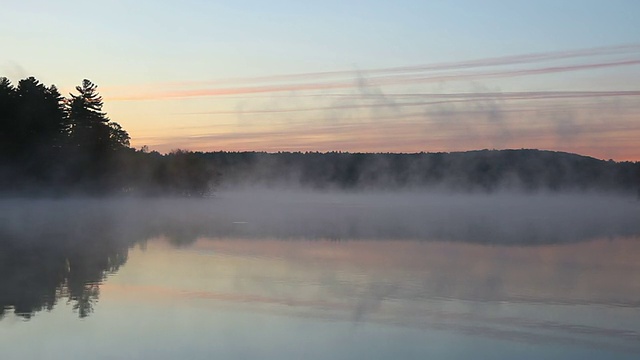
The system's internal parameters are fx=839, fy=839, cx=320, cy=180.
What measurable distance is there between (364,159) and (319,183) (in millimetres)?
8773

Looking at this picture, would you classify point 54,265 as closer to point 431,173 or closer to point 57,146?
point 57,146

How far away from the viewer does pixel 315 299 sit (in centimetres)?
1435

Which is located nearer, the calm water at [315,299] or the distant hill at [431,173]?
the calm water at [315,299]

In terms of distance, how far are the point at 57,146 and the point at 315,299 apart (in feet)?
164

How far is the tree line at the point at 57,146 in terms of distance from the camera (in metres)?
57.9

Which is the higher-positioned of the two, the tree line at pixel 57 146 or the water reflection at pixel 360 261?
the tree line at pixel 57 146

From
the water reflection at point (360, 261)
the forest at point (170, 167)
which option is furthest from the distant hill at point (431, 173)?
the water reflection at point (360, 261)

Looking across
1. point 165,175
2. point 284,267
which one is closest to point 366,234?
point 284,267

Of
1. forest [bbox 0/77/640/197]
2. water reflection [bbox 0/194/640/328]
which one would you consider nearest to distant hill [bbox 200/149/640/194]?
forest [bbox 0/77/640/197]

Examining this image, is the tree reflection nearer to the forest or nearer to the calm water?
the calm water

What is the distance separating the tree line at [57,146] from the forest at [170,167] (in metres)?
0.08

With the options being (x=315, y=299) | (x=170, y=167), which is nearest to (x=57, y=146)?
(x=170, y=167)

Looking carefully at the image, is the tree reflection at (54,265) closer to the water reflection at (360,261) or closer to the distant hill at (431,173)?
the water reflection at (360,261)

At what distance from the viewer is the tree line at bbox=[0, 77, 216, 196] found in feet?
190
